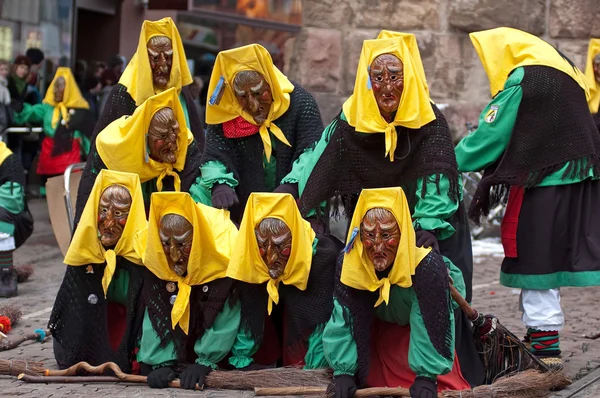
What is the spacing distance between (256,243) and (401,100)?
0.98 meters

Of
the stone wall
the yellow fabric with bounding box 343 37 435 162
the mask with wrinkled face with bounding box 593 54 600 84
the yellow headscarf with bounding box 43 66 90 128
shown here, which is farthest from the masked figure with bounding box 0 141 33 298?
the yellow headscarf with bounding box 43 66 90 128

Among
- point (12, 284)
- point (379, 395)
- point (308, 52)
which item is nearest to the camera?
point (379, 395)

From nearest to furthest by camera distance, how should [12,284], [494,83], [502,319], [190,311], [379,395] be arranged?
[379,395] → [190,311] → [494,83] → [502,319] → [12,284]

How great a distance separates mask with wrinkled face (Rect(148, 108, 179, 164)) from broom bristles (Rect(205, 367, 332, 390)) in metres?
1.41

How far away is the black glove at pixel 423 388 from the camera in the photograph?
571 centimetres

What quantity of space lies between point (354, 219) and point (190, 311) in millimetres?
1055

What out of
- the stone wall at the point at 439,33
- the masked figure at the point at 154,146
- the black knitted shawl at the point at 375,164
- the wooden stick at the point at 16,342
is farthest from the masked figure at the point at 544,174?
the stone wall at the point at 439,33

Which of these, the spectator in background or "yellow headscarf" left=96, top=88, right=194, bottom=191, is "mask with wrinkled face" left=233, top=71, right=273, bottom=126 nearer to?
"yellow headscarf" left=96, top=88, right=194, bottom=191

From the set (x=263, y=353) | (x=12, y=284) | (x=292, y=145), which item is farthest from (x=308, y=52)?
(x=263, y=353)

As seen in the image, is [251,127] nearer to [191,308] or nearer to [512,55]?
[191,308]

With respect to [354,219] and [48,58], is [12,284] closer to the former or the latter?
[354,219]

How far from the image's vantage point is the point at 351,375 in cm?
592

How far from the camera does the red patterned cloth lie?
280 inches

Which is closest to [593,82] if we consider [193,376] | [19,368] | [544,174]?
[544,174]
